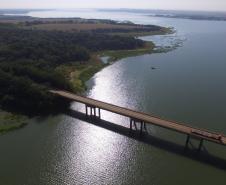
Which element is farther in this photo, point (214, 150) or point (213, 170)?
point (214, 150)

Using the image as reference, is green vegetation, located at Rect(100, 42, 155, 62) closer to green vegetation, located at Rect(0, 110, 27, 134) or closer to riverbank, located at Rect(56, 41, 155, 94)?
riverbank, located at Rect(56, 41, 155, 94)

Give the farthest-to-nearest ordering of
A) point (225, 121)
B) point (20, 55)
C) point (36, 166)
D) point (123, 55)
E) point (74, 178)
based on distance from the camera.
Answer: point (123, 55)
point (20, 55)
point (225, 121)
point (36, 166)
point (74, 178)

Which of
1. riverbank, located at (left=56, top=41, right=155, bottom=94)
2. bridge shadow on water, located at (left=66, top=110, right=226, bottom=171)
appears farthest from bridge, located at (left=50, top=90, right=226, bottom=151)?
riverbank, located at (left=56, top=41, right=155, bottom=94)

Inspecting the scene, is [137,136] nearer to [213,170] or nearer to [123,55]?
[213,170]

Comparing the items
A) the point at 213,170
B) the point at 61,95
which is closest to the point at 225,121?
the point at 213,170

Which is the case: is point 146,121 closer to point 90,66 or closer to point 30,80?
point 30,80

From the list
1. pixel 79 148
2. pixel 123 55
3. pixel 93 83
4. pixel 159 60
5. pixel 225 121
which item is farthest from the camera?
pixel 123 55

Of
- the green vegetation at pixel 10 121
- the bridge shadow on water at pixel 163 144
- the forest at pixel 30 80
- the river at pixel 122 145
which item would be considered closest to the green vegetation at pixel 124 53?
the forest at pixel 30 80
